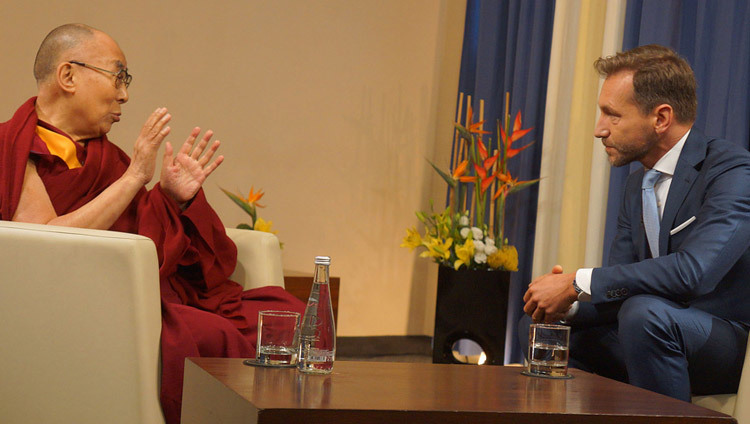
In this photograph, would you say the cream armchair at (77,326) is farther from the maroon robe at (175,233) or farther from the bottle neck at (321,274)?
the bottle neck at (321,274)

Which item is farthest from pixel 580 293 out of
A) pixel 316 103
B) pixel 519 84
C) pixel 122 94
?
pixel 316 103

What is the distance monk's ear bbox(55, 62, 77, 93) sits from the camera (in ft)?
7.46

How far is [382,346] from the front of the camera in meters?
4.24

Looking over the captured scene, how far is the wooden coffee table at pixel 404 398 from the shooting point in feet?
3.90

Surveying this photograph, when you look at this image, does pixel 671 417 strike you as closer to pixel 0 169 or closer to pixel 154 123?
pixel 154 123

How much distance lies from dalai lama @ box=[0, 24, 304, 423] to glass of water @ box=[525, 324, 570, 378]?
75 centimetres

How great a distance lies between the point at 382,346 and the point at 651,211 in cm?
229

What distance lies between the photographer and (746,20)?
265 cm

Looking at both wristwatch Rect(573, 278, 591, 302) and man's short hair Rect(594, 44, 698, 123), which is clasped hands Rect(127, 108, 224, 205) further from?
man's short hair Rect(594, 44, 698, 123)

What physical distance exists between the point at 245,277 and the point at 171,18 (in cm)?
173

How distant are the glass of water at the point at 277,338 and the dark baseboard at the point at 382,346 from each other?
260 centimetres

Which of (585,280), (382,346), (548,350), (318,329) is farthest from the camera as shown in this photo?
(382,346)

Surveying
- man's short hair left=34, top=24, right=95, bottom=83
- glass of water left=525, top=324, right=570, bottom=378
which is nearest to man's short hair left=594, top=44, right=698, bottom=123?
glass of water left=525, top=324, right=570, bottom=378

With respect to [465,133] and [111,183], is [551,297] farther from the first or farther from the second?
[465,133]
